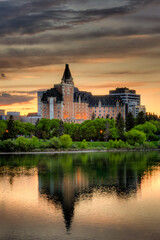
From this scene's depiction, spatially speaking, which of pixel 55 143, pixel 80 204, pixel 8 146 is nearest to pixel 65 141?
pixel 55 143

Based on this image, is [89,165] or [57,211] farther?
[89,165]

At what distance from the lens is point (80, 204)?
38375 mm

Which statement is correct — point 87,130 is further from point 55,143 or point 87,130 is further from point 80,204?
point 80,204

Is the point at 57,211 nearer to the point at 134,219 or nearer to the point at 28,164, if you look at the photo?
the point at 134,219

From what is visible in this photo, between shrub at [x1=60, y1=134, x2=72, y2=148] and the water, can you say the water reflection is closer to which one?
the water

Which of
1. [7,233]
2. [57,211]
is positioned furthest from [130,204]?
[7,233]

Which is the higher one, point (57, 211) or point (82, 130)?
point (82, 130)

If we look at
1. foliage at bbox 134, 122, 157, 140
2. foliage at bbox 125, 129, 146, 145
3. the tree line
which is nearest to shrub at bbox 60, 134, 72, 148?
the tree line

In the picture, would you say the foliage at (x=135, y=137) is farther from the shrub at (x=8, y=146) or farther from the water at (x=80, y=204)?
the water at (x=80, y=204)

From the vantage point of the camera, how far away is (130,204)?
1513 inches

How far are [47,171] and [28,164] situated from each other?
1157cm

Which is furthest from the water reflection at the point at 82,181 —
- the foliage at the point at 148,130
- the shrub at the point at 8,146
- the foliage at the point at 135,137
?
the foliage at the point at 148,130

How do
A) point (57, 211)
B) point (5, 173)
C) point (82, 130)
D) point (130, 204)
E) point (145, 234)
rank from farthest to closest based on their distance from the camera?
1. point (82, 130)
2. point (5, 173)
3. point (130, 204)
4. point (57, 211)
5. point (145, 234)

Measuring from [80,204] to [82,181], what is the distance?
15129 millimetres
